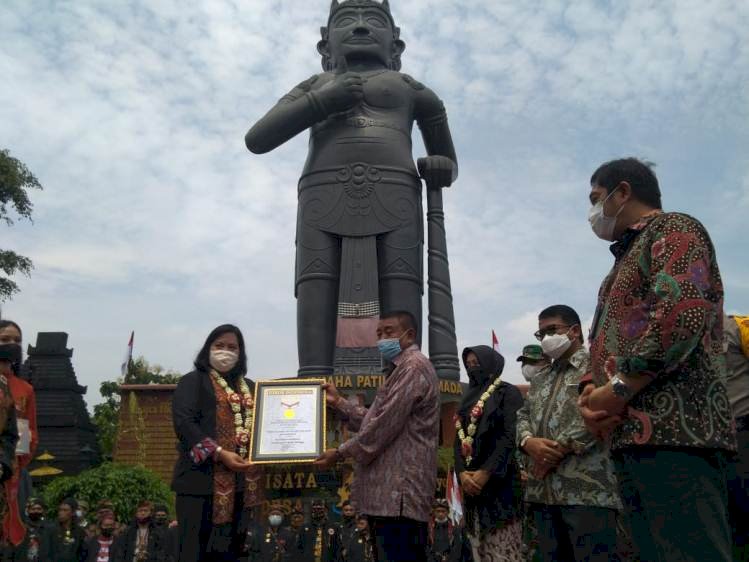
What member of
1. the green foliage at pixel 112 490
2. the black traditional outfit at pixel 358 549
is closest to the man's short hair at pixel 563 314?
the black traditional outfit at pixel 358 549

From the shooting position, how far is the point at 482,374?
429 cm

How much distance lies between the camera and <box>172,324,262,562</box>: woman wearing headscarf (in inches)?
138

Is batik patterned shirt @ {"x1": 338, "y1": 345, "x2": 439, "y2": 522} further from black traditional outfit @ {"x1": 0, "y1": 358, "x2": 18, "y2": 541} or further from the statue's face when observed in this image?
the statue's face

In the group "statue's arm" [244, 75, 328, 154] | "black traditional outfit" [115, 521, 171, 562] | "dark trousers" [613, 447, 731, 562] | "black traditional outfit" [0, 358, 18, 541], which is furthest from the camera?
"statue's arm" [244, 75, 328, 154]

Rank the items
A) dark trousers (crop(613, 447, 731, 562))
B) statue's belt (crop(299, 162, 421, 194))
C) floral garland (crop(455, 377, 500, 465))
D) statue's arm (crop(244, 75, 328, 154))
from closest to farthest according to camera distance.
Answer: dark trousers (crop(613, 447, 731, 562))
floral garland (crop(455, 377, 500, 465))
statue's arm (crop(244, 75, 328, 154))
statue's belt (crop(299, 162, 421, 194))

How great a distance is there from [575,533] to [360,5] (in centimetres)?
878

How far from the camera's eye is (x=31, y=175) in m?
15.6

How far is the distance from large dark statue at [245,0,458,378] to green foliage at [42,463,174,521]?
4216 millimetres

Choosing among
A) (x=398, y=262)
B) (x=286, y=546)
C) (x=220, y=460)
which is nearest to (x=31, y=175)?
(x=398, y=262)

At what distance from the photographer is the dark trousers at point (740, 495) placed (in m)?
2.82

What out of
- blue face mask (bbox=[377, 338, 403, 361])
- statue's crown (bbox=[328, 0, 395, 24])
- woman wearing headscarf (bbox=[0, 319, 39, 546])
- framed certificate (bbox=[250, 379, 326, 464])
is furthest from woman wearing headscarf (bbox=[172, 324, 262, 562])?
statue's crown (bbox=[328, 0, 395, 24])

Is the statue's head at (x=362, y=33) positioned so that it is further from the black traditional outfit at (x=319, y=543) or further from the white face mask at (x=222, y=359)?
the white face mask at (x=222, y=359)

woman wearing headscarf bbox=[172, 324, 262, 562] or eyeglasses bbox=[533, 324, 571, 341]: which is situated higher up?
eyeglasses bbox=[533, 324, 571, 341]

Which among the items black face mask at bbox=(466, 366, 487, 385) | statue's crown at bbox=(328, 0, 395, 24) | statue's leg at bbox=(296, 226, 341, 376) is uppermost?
statue's crown at bbox=(328, 0, 395, 24)
